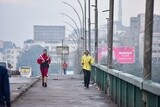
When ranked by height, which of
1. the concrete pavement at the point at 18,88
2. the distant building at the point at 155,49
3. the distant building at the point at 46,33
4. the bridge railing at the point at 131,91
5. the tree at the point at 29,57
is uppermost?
the distant building at the point at 46,33

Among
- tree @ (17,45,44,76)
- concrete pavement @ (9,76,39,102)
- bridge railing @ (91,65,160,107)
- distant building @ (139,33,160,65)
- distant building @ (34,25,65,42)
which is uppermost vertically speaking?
distant building @ (34,25,65,42)

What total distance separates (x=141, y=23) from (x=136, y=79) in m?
1.35

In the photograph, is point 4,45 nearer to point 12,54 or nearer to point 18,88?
point 12,54

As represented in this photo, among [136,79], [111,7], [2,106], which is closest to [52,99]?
[111,7]

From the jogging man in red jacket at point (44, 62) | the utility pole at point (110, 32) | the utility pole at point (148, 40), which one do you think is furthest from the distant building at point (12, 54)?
the utility pole at point (148, 40)

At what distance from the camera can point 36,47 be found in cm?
12862

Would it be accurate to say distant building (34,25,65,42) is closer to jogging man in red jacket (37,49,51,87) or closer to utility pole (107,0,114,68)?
jogging man in red jacket (37,49,51,87)

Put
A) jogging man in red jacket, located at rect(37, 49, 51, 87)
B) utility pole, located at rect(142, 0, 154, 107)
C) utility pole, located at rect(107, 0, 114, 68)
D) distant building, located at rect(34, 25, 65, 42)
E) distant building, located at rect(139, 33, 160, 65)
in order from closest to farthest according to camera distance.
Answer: distant building, located at rect(139, 33, 160, 65), utility pole, located at rect(142, 0, 154, 107), utility pole, located at rect(107, 0, 114, 68), jogging man in red jacket, located at rect(37, 49, 51, 87), distant building, located at rect(34, 25, 65, 42)

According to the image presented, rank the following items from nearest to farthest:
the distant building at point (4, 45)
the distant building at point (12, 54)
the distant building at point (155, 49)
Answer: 1. the distant building at point (155, 49)
2. the distant building at point (4, 45)
3. the distant building at point (12, 54)

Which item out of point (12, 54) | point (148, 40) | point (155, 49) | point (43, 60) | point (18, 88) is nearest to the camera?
point (155, 49)

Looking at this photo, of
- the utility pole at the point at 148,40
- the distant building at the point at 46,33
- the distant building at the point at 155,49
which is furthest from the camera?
the distant building at the point at 46,33

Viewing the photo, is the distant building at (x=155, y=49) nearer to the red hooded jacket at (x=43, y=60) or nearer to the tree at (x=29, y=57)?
the red hooded jacket at (x=43, y=60)

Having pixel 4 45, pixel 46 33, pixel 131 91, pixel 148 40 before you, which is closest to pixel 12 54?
pixel 4 45

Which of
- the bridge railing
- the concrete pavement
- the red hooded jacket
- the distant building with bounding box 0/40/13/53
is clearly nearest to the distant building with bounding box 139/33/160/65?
the bridge railing
